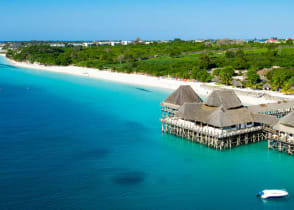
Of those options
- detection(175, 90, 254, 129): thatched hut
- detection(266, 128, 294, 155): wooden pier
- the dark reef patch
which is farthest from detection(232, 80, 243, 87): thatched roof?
the dark reef patch

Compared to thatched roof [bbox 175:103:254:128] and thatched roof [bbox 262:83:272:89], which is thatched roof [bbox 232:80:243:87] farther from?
thatched roof [bbox 175:103:254:128]

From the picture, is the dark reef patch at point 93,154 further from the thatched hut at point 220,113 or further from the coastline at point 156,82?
the coastline at point 156,82

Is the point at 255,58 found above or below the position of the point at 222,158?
above

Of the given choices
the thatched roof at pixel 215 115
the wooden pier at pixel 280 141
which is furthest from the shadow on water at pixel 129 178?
the wooden pier at pixel 280 141

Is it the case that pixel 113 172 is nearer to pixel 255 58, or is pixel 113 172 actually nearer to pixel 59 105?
pixel 59 105

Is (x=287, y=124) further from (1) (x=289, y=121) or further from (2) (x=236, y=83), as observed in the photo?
(2) (x=236, y=83)

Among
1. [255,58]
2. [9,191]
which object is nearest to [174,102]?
[9,191]
